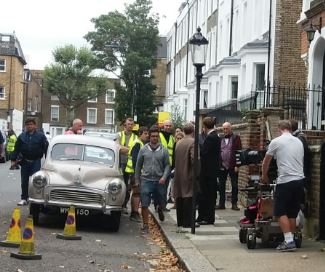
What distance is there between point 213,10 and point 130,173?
29645mm

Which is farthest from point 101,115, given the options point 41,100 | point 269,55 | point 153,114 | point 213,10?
point 269,55

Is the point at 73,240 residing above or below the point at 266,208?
below

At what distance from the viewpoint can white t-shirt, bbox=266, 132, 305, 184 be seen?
9.16m

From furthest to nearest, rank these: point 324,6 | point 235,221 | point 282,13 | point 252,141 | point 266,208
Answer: point 282,13
point 324,6
point 252,141
point 235,221
point 266,208

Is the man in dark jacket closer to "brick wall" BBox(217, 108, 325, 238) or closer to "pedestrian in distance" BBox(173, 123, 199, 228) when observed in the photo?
"pedestrian in distance" BBox(173, 123, 199, 228)

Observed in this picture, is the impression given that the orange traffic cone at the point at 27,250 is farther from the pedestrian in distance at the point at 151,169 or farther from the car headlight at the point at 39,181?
the pedestrian in distance at the point at 151,169

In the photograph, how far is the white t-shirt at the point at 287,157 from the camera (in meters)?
9.16

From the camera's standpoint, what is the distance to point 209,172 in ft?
38.7

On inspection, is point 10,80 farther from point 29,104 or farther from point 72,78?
point 29,104

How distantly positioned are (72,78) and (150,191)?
70.6 m

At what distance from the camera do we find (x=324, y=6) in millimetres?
17000

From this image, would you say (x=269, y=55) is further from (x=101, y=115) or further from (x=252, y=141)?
(x=101, y=115)

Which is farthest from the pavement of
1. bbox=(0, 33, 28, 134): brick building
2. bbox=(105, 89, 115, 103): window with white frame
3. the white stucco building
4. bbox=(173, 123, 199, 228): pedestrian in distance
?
bbox=(105, 89, 115, 103): window with white frame

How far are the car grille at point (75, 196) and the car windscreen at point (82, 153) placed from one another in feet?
3.66
